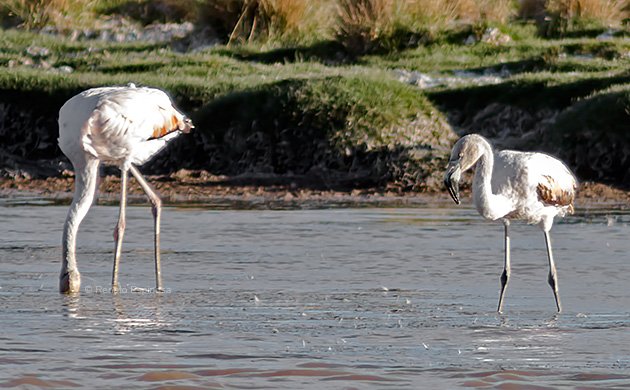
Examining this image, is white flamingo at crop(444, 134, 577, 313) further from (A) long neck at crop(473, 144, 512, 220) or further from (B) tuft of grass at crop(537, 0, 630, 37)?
(B) tuft of grass at crop(537, 0, 630, 37)

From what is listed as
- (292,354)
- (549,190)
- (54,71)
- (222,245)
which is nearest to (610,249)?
(549,190)

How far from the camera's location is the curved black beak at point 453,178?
830 centimetres

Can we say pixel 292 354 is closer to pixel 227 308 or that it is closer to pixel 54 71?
pixel 227 308

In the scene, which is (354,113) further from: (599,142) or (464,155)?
(464,155)

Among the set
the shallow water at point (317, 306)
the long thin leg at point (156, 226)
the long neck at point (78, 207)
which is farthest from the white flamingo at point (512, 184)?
the long neck at point (78, 207)

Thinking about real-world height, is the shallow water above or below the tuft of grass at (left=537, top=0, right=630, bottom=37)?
below

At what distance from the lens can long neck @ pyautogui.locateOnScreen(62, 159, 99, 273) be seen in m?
9.12

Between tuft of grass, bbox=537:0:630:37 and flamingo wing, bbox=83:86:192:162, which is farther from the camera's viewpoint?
tuft of grass, bbox=537:0:630:37

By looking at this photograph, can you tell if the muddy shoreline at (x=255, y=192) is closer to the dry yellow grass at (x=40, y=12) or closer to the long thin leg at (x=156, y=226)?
the long thin leg at (x=156, y=226)

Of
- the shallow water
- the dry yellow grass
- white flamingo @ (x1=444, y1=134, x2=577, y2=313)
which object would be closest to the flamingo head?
white flamingo @ (x1=444, y1=134, x2=577, y2=313)

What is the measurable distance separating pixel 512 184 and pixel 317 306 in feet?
5.15

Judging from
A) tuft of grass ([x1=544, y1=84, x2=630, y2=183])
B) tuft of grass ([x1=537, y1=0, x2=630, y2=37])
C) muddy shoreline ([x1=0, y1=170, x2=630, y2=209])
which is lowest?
muddy shoreline ([x1=0, y1=170, x2=630, y2=209])

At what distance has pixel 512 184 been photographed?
915 cm

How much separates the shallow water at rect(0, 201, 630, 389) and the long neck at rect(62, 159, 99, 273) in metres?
0.28
